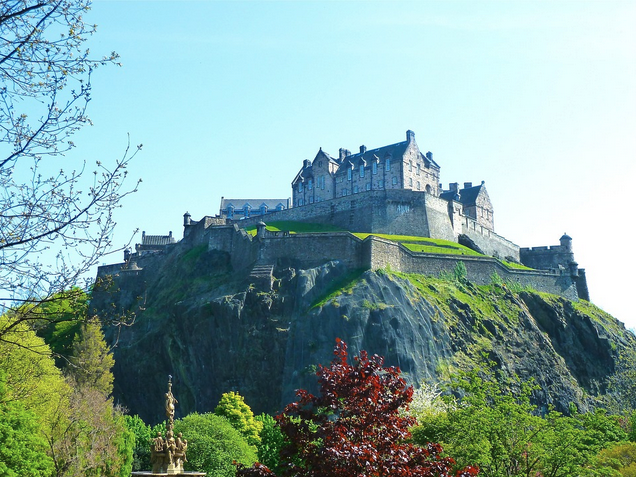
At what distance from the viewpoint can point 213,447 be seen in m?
44.2

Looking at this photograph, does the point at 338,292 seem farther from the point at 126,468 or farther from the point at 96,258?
the point at 96,258

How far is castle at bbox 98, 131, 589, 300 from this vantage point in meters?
66.5

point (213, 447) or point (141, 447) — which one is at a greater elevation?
point (213, 447)

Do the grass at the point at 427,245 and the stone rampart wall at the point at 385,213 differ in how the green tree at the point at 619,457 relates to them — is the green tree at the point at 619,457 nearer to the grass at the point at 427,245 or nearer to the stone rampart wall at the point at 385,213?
the grass at the point at 427,245

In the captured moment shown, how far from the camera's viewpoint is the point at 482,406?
32.8 metres

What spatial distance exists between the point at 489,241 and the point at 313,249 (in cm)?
3295

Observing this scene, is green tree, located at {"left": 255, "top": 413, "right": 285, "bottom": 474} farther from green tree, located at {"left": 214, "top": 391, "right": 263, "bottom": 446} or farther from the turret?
the turret

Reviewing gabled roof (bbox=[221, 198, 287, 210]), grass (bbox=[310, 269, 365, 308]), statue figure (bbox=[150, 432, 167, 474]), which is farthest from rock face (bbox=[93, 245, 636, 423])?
gabled roof (bbox=[221, 198, 287, 210])

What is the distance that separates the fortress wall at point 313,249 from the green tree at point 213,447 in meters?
22.1

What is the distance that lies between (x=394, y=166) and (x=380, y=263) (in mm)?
27087

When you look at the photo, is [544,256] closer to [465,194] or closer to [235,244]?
[465,194]

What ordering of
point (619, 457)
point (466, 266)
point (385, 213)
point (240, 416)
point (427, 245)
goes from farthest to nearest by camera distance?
point (385, 213) < point (427, 245) < point (466, 266) < point (240, 416) < point (619, 457)

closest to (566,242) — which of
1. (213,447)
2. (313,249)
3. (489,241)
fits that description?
(489,241)

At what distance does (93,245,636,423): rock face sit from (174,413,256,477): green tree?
10243 millimetres
